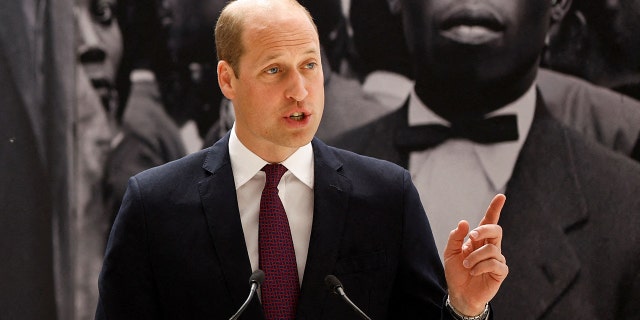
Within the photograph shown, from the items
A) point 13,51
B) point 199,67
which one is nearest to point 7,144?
point 13,51

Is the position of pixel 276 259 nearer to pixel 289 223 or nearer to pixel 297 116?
pixel 289 223

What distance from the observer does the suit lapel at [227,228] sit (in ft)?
5.13

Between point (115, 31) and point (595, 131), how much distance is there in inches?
78.9

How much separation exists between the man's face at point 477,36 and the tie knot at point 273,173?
169 centimetres

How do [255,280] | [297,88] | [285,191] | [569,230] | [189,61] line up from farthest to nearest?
1. [189,61]
2. [569,230]
3. [285,191]
4. [297,88]
5. [255,280]

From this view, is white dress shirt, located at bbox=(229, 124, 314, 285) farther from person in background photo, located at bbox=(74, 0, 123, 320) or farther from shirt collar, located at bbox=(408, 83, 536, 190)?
person in background photo, located at bbox=(74, 0, 123, 320)

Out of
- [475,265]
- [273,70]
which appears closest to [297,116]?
[273,70]

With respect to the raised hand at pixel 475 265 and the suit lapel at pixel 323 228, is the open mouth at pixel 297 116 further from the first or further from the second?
the raised hand at pixel 475 265

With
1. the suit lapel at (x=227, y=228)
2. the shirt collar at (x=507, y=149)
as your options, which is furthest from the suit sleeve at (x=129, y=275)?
the shirt collar at (x=507, y=149)

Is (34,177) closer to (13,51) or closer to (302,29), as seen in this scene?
(13,51)

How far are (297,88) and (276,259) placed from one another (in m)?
0.34

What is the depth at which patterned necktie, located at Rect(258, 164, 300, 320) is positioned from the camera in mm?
1580

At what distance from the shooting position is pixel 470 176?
3.21 meters

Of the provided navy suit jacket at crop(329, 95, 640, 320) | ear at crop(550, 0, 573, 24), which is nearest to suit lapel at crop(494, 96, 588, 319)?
navy suit jacket at crop(329, 95, 640, 320)
